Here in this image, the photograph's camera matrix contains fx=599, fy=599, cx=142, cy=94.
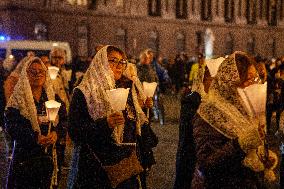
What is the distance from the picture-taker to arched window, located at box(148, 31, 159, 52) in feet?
144

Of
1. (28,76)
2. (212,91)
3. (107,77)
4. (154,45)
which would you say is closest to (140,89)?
(28,76)

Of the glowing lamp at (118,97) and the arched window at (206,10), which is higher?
the arched window at (206,10)

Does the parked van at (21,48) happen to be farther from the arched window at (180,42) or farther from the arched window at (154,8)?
the arched window at (180,42)

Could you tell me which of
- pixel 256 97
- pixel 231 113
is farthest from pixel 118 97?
pixel 256 97

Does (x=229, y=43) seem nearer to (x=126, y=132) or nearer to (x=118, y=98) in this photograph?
(x=126, y=132)

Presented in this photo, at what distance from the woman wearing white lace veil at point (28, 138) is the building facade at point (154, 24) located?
30.0 meters

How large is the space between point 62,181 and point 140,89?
2.30m

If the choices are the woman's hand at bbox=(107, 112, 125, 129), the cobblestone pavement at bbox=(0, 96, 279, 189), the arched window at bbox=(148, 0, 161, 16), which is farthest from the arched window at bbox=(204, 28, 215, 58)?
the woman's hand at bbox=(107, 112, 125, 129)

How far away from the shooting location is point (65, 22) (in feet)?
124

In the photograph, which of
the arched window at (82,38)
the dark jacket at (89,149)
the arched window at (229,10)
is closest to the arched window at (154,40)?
the arched window at (82,38)

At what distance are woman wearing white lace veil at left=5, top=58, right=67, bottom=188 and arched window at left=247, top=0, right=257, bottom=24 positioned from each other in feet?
159

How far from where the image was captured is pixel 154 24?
4406cm

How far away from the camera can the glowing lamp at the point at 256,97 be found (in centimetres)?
320

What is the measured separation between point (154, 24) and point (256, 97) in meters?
41.2
